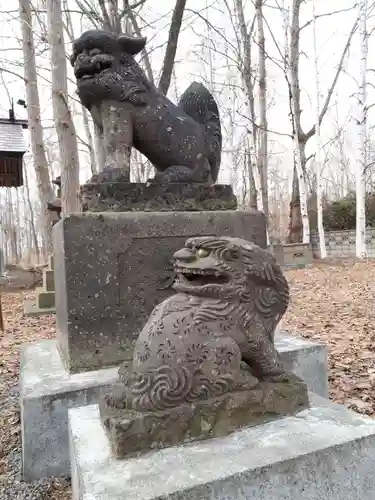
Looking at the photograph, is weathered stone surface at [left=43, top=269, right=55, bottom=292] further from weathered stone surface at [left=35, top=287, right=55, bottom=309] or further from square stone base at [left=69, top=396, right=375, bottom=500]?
square stone base at [left=69, top=396, right=375, bottom=500]

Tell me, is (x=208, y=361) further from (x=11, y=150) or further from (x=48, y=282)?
(x=11, y=150)

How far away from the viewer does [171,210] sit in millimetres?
2986

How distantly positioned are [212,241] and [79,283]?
1.19m

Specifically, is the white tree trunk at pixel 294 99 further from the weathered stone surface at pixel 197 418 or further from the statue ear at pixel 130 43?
the weathered stone surface at pixel 197 418

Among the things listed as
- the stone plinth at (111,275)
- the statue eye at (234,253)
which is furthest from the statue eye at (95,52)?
the statue eye at (234,253)

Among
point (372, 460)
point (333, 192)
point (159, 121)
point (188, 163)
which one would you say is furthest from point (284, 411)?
point (333, 192)

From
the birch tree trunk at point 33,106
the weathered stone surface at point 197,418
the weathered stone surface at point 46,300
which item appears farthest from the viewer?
the birch tree trunk at point 33,106

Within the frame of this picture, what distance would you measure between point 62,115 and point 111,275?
4.92 metres

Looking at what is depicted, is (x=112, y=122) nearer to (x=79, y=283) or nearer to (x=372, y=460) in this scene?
(x=79, y=283)

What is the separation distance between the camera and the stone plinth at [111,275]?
2635 millimetres

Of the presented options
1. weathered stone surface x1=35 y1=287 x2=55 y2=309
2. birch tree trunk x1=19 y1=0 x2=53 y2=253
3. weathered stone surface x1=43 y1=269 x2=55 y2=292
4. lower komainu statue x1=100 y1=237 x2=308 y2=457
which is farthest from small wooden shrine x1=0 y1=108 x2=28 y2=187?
lower komainu statue x1=100 y1=237 x2=308 y2=457

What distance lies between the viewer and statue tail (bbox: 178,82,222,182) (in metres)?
3.38

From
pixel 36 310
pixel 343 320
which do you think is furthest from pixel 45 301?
pixel 343 320

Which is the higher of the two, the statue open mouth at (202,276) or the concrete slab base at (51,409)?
the statue open mouth at (202,276)
